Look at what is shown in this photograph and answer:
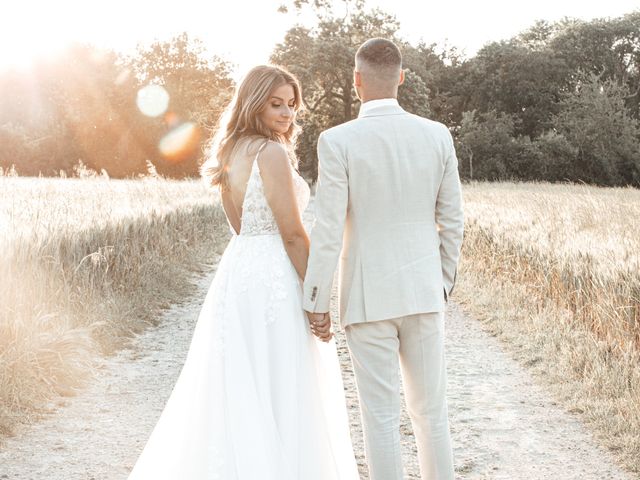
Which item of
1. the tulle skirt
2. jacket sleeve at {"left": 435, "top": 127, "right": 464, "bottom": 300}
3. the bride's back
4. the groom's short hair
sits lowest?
the tulle skirt

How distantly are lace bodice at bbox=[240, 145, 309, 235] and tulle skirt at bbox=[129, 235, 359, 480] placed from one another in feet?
0.17

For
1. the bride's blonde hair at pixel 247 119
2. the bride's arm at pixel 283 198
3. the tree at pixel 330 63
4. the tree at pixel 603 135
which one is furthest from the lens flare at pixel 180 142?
the bride's arm at pixel 283 198

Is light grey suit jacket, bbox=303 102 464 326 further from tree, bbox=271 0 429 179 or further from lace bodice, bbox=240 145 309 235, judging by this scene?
tree, bbox=271 0 429 179

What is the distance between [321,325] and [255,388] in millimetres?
433

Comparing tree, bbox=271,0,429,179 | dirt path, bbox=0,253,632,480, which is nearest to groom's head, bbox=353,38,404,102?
dirt path, bbox=0,253,632,480

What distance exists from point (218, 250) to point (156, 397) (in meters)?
9.31

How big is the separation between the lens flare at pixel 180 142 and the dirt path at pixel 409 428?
132ft

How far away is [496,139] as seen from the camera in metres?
43.9

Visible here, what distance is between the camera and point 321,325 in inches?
139

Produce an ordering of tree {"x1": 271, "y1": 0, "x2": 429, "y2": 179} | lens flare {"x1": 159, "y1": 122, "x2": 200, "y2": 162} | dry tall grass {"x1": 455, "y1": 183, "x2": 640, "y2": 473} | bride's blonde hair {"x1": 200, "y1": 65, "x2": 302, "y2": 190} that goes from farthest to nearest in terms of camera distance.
Answer: lens flare {"x1": 159, "y1": 122, "x2": 200, "y2": 162} < tree {"x1": 271, "y1": 0, "x2": 429, "y2": 179} < dry tall grass {"x1": 455, "y1": 183, "x2": 640, "y2": 473} < bride's blonde hair {"x1": 200, "y1": 65, "x2": 302, "y2": 190}

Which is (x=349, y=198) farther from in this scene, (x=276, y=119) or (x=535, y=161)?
(x=535, y=161)

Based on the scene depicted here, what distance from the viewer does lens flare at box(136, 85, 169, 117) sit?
47156 mm

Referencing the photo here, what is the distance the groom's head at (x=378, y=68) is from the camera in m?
3.21

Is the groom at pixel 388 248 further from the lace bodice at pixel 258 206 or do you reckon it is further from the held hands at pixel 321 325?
the lace bodice at pixel 258 206
